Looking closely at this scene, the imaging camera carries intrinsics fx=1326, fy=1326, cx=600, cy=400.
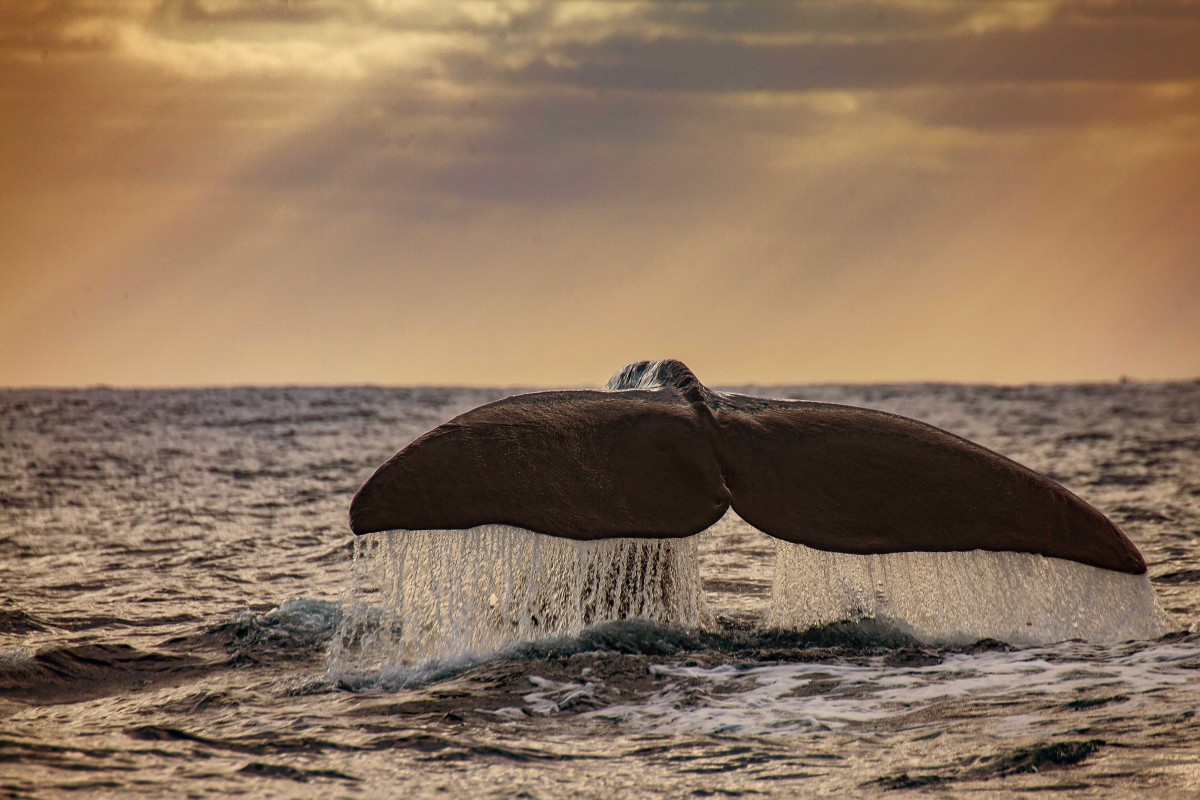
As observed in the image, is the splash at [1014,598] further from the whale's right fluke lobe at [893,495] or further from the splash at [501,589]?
the splash at [501,589]

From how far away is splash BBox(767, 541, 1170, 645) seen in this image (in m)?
6.50

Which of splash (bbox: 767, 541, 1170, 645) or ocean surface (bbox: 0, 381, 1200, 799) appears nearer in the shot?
ocean surface (bbox: 0, 381, 1200, 799)

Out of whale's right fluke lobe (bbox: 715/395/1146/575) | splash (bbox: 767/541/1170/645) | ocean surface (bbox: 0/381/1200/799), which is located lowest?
ocean surface (bbox: 0/381/1200/799)

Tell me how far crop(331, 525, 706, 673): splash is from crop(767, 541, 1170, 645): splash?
2.53ft

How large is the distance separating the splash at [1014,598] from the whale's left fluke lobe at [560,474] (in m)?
1.05

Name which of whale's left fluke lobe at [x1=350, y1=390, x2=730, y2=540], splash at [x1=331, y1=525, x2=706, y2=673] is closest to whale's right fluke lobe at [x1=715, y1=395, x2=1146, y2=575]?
whale's left fluke lobe at [x1=350, y1=390, x2=730, y2=540]

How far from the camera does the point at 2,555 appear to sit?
40.9 ft

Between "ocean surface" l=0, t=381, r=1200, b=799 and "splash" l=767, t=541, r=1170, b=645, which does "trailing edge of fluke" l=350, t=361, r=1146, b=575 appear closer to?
"splash" l=767, t=541, r=1170, b=645

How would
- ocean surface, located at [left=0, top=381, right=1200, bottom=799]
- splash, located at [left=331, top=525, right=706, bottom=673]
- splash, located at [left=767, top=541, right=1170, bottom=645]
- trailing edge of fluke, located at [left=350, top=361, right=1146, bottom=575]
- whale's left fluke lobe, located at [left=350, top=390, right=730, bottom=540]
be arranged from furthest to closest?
splash, located at [left=767, top=541, right=1170, bottom=645], splash, located at [left=331, top=525, right=706, bottom=673], trailing edge of fluke, located at [left=350, top=361, right=1146, bottom=575], whale's left fluke lobe, located at [left=350, top=390, right=730, bottom=540], ocean surface, located at [left=0, top=381, right=1200, bottom=799]

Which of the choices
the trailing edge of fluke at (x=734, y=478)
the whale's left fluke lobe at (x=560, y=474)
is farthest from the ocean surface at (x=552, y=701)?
the trailing edge of fluke at (x=734, y=478)

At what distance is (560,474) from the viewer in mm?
6086

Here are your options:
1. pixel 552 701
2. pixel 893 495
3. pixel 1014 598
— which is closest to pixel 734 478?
pixel 893 495

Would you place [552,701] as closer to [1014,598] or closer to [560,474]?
[560,474]

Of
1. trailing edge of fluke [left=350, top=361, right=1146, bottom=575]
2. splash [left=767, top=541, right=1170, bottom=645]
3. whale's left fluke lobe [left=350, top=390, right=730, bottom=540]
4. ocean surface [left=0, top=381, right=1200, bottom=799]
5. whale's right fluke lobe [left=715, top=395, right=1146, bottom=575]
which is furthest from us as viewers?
splash [left=767, top=541, right=1170, bottom=645]
